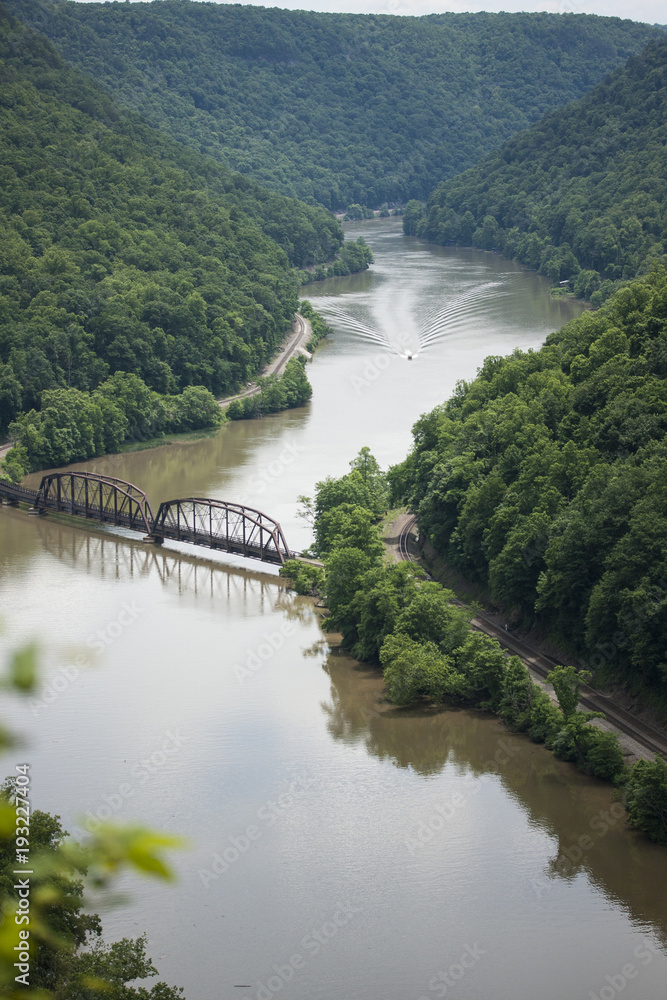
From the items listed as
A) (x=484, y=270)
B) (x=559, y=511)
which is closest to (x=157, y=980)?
(x=559, y=511)

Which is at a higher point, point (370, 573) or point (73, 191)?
point (73, 191)

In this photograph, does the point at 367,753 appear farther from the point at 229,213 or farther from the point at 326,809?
the point at 229,213

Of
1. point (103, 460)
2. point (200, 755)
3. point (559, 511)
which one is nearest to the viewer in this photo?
point (200, 755)
